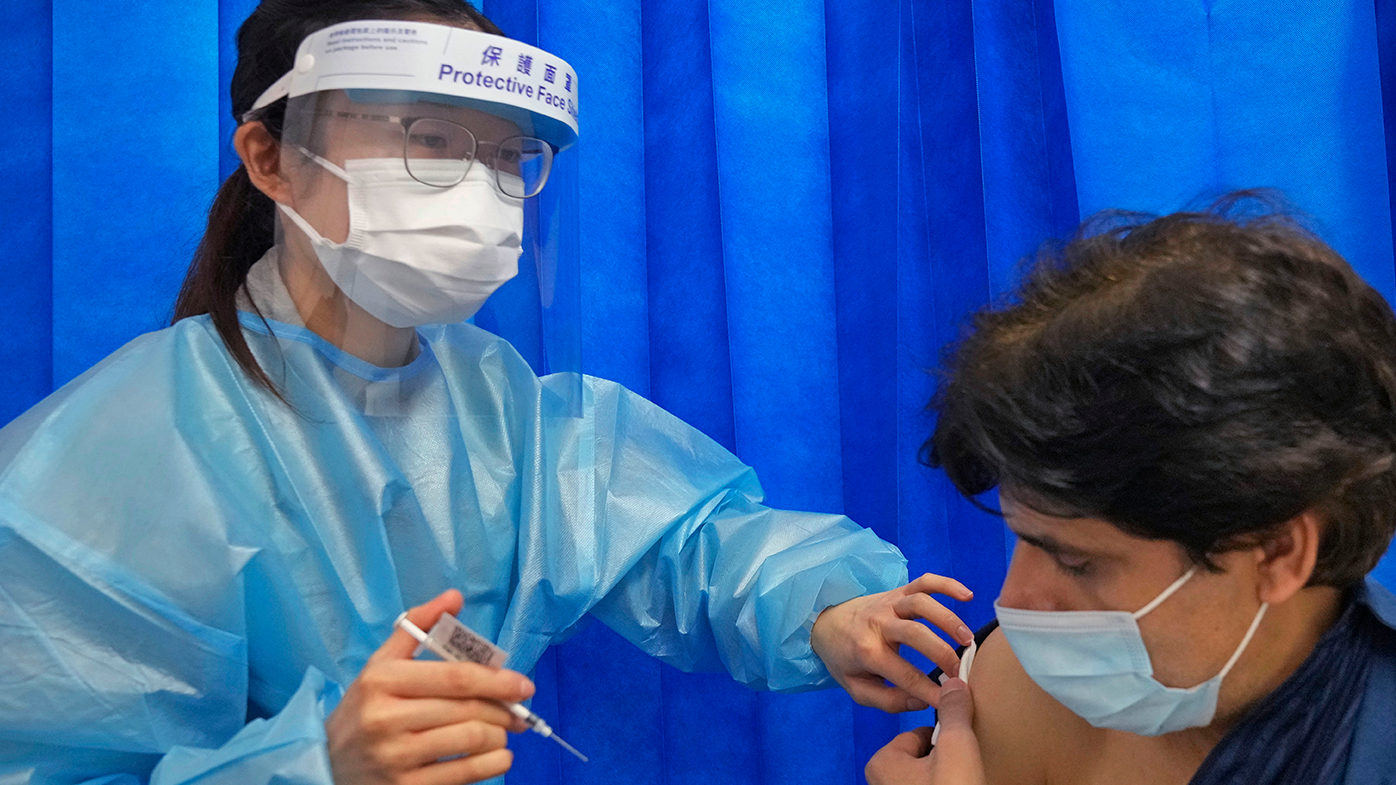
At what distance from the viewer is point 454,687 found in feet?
2.92

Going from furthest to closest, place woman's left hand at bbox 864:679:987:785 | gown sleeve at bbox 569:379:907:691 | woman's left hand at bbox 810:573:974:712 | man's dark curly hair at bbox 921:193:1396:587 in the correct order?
gown sleeve at bbox 569:379:907:691 → woman's left hand at bbox 810:573:974:712 → woman's left hand at bbox 864:679:987:785 → man's dark curly hair at bbox 921:193:1396:587

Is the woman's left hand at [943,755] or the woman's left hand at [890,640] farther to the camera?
the woman's left hand at [890,640]

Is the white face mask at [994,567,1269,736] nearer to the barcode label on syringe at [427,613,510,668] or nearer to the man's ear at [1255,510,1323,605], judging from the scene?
the man's ear at [1255,510,1323,605]

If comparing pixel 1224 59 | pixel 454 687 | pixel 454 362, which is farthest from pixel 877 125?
pixel 454 687

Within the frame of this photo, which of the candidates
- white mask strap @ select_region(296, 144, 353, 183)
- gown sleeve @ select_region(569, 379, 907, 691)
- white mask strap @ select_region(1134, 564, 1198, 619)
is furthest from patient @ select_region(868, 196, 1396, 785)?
white mask strap @ select_region(296, 144, 353, 183)

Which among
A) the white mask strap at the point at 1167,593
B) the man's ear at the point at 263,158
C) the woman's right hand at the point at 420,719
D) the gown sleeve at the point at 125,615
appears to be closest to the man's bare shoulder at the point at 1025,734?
the white mask strap at the point at 1167,593

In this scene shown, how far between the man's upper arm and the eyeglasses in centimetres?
73

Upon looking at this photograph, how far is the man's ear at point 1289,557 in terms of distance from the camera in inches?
34.3

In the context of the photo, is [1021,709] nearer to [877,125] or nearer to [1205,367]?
[1205,367]

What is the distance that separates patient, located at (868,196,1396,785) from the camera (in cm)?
83

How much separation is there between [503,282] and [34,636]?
0.54 metres

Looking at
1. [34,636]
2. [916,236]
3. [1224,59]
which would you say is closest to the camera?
[34,636]

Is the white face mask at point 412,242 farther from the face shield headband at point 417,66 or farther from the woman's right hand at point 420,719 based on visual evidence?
the woman's right hand at point 420,719

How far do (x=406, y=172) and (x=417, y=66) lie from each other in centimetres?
11
